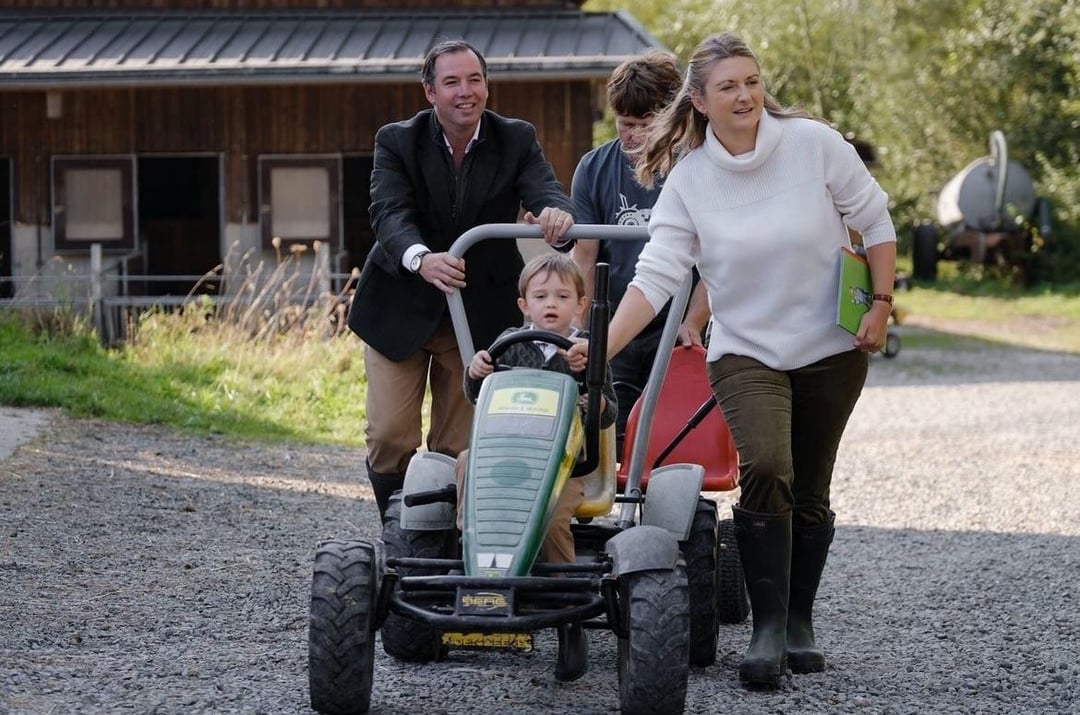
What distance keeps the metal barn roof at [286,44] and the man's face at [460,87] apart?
11.0 m

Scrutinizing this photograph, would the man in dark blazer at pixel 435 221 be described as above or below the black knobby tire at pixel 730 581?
above

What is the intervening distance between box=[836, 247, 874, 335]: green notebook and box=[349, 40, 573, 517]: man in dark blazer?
1044 mm

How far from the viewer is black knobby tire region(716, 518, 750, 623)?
6.12 m

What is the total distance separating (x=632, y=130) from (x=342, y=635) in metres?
2.36

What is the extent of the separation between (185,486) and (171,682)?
168 inches

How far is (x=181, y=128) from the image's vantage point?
1875cm

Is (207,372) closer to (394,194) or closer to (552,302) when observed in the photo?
(394,194)

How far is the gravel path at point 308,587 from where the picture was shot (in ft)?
16.2

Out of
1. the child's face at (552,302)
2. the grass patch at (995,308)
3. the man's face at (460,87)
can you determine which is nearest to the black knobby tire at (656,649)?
the child's face at (552,302)

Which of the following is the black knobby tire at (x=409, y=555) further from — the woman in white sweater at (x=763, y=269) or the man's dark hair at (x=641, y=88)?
the man's dark hair at (x=641, y=88)

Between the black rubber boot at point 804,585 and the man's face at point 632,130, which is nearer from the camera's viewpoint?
the black rubber boot at point 804,585

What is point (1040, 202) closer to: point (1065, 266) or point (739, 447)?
point (1065, 266)

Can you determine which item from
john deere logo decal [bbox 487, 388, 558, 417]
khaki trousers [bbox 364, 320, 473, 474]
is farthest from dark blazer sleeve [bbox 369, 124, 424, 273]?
john deere logo decal [bbox 487, 388, 558, 417]

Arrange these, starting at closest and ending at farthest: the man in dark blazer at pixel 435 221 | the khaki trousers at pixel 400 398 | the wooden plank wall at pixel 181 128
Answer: the man in dark blazer at pixel 435 221 → the khaki trousers at pixel 400 398 → the wooden plank wall at pixel 181 128
